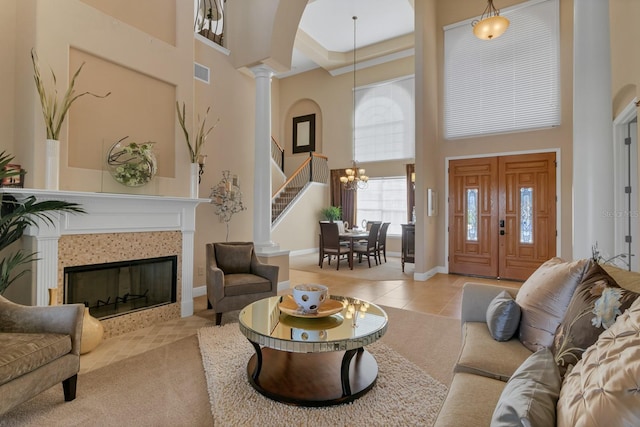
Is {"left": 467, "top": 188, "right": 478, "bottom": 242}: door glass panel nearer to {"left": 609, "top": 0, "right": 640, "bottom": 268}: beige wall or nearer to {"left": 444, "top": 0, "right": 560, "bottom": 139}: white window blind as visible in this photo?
{"left": 444, "top": 0, "right": 560, "bottom": 139}: white window blind

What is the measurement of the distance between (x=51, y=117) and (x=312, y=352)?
305 cm

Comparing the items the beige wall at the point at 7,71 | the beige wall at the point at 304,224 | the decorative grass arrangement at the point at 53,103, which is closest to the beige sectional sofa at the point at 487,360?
the decorative grass arrangement at the point at 53,103

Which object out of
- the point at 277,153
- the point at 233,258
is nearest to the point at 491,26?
the point at 233,258

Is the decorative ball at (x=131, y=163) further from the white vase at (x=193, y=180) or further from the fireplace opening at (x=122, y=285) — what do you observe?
the fireplace opening at (x=122, y=285)

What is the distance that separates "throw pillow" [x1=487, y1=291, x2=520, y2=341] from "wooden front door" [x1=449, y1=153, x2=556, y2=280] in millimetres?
4610

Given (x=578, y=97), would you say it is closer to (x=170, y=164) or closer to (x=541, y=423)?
(x=541, y=423)

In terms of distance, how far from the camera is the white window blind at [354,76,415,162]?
30.3ft

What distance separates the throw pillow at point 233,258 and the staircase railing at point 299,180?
4819 millimetres

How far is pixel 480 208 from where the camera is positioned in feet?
20.5

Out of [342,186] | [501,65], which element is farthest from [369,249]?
[501,65]

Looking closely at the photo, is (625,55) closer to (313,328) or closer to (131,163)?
(313,328)

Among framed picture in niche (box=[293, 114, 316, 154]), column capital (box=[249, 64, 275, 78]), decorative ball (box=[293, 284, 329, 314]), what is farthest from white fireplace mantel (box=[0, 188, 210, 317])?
framed picture in niche (box=[293, 114, 316, 154])

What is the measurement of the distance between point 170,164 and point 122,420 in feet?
9.30

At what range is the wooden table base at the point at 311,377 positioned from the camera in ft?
6.62
